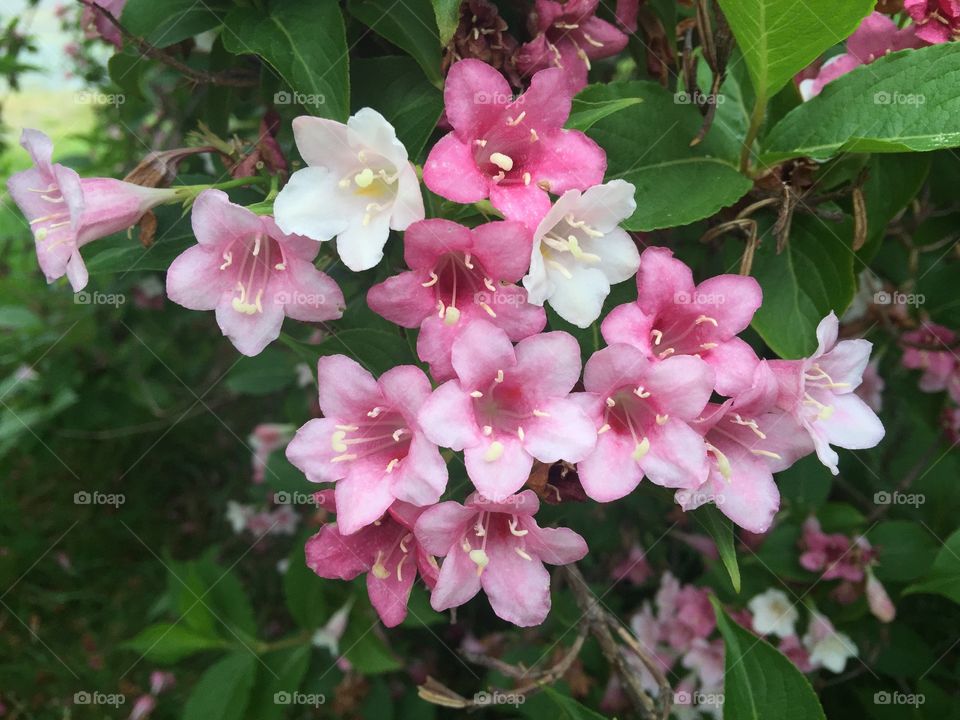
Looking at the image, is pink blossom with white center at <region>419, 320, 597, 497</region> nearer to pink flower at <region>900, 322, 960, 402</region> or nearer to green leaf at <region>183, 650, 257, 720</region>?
pink flower at <region>900, 322, 960, 402</region>

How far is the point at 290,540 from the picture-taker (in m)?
3.83

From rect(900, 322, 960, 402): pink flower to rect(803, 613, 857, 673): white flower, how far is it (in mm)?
711

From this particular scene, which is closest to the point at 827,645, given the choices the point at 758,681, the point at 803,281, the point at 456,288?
the point at 758,681

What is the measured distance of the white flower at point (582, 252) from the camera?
101cm

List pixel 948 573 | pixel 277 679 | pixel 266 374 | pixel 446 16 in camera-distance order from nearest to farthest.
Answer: pixel 446 16, pixel 948 573, pixel 277 679, pixel 266 374

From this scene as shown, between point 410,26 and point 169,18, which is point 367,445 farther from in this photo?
point 169,18

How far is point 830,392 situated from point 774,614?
1.19m

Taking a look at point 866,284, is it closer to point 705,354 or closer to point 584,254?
point 705,354

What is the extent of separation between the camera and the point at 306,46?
3.86 feet

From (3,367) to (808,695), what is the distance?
12.4 feet

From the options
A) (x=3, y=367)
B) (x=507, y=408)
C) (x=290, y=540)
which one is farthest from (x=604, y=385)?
(x=3, y=367)

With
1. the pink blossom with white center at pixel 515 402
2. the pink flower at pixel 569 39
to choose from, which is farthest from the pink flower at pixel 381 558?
the pink flower at pixel 569 39

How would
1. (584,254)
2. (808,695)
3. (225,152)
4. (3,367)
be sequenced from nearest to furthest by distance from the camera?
(584,254) < (808,695) < (225,152) < (3,367)

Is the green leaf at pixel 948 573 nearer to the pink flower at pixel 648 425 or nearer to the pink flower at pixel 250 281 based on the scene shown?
the pink flower at pixel 648 425
